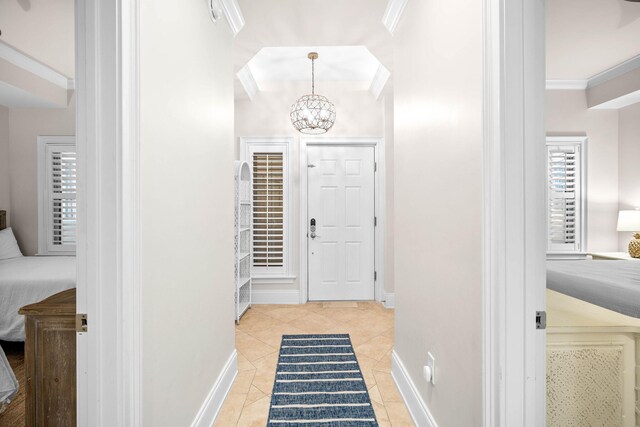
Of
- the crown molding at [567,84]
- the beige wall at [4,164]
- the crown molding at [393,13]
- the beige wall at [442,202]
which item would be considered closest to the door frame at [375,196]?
the crown molding at [393,13]

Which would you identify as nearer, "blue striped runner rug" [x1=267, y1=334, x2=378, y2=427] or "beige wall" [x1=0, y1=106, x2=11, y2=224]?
"blue striped runner rug" [x1=267, y1=334, x2=378, y2=427]

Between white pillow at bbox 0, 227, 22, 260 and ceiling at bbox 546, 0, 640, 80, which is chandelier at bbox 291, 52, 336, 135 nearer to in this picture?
ceiling at bbox 546, 0, 640, 80

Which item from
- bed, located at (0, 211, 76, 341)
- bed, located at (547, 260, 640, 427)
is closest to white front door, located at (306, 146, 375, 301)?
bed, located at (0, 211, 76, 341)

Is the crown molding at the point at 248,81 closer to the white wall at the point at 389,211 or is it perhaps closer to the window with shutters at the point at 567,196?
the white wall at the point at 389,211

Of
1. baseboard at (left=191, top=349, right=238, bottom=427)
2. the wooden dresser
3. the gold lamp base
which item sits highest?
the gold lamp base

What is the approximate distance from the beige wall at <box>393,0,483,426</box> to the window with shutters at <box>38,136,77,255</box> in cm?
405

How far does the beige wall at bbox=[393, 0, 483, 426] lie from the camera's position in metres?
1.21

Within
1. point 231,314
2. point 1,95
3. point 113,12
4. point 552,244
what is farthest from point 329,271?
point 1,95

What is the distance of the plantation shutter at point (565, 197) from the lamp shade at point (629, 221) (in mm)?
372

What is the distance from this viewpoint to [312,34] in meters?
2.67

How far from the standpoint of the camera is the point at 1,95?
11.4 feet

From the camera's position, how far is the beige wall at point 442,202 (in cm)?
121

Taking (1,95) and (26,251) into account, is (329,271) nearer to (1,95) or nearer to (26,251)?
(26,251)

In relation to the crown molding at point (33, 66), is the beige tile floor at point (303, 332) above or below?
below
